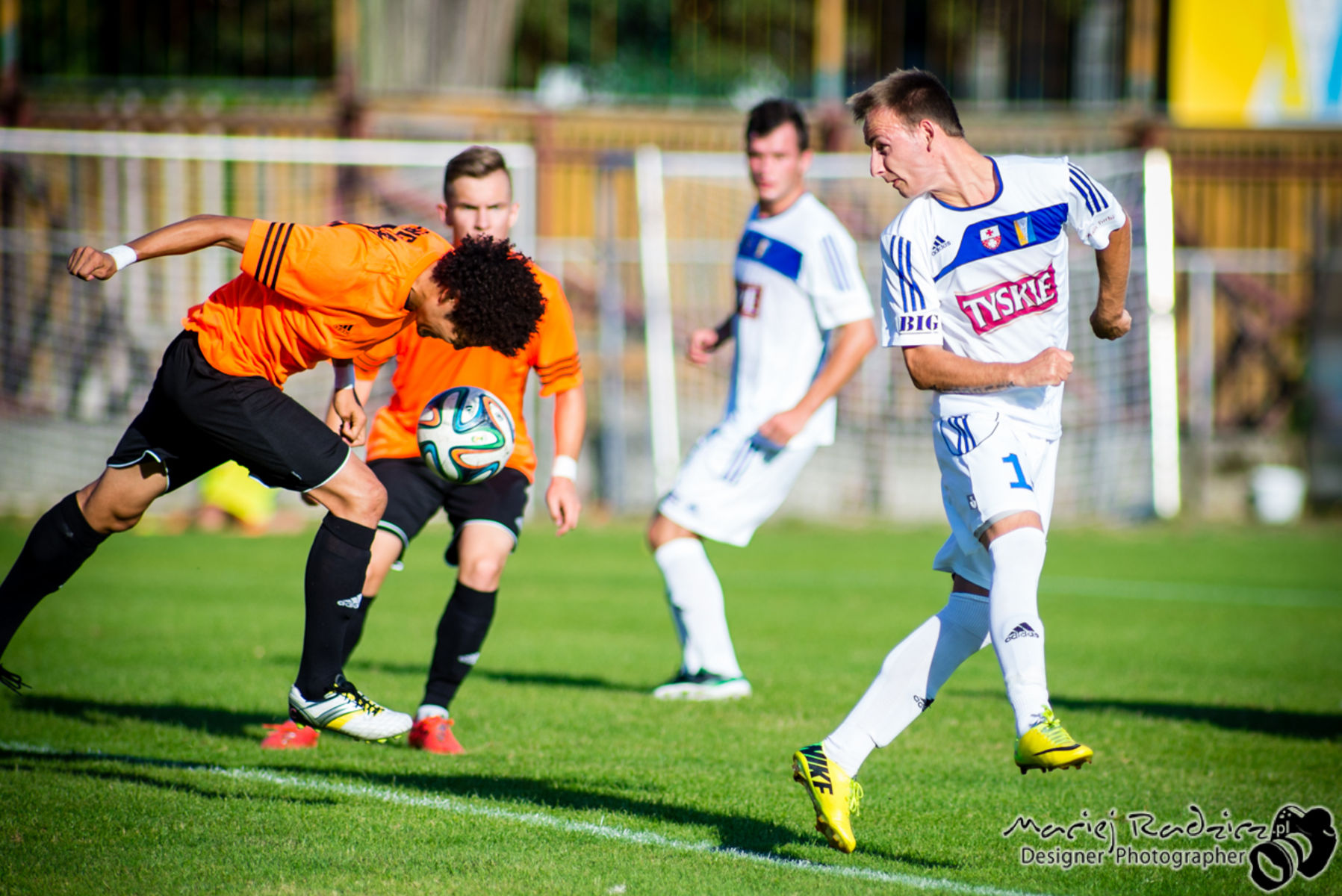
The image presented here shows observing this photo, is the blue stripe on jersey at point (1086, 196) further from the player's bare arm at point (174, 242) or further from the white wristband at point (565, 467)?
the player's bare arm at point (174, 242)

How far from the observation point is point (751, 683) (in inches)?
273

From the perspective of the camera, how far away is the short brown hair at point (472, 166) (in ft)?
18.0

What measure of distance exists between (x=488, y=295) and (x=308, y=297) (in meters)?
0.59

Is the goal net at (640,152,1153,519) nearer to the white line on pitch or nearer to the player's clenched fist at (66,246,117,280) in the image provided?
the white line on pitch

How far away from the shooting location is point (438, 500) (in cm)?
549

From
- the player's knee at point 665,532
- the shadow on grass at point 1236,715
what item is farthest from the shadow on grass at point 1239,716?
the player's knee at point 665,532

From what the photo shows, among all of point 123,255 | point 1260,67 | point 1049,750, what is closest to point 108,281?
point 123,255

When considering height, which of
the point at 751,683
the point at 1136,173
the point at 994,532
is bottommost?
the point at 751,683

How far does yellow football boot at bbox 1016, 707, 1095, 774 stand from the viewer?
11.3 ft

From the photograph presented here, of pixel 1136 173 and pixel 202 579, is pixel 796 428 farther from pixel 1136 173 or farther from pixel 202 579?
pixel 1136 173

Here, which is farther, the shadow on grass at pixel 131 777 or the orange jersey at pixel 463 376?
the orange jersey at pixel 463 376

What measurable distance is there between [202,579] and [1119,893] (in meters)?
8.61

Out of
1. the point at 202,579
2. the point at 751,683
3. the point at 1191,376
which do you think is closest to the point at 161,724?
the point at 751,683

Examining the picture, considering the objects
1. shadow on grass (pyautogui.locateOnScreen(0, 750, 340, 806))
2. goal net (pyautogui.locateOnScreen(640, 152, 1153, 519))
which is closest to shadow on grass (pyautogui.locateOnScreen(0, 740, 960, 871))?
shadow on grass (pyautogui.locateOnScreen(0, 750, 340, 806))
